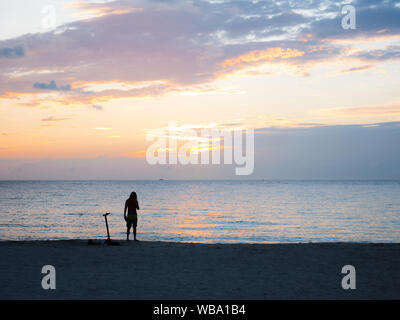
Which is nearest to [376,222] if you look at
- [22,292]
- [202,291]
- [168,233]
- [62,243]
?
[168,233]

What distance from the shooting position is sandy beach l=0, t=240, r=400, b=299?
30.2ft

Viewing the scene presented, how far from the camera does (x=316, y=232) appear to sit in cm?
3136

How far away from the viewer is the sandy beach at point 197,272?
9.21 m

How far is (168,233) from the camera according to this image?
2964 centimetres

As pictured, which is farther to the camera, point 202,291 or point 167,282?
point 167,282

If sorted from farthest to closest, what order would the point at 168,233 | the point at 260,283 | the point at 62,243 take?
the point at 168,233 < the point at 62,243 < the point at 260,283

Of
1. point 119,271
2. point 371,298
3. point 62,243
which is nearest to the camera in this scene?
point 371,298

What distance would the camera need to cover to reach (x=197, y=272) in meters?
11.7
